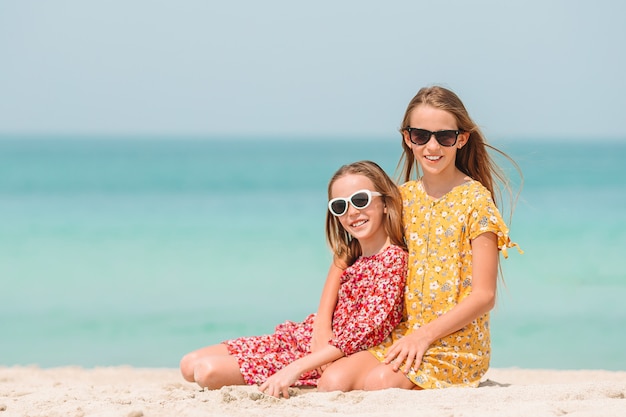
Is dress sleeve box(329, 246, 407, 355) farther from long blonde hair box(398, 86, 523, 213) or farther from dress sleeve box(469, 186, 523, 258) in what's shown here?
long blonde hair box(398, 86, 523, 213)

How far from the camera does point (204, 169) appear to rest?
113 feet

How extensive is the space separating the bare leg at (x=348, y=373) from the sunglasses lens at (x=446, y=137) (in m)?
0.98

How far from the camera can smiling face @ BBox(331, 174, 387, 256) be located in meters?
4.32

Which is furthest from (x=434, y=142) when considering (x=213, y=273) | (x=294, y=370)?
(x=213, y=273)

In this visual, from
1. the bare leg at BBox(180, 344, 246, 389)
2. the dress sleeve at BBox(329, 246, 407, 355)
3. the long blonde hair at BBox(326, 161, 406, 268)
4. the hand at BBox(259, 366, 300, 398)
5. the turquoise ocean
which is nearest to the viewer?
the hand at BBox(259, 366, 300, 398)

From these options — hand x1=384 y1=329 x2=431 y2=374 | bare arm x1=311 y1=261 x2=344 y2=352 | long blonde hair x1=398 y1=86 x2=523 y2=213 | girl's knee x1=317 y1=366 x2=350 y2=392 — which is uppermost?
long blonde hair x1=398 y1=86 x2=523 y2=213

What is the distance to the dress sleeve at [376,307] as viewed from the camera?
417cm

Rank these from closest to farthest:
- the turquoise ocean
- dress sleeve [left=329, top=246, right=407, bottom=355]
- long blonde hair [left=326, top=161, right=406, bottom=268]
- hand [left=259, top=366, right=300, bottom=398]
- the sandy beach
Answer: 1. the sandy beach
2. hand [left=259, top=366, right=300, bottom=398]
3. dress sleeve [left=329, top=246, right=407, bottom=355]
4. long blonde hair [left=326, top=161, right=406, bottom=268]
5. the turquoise ocean

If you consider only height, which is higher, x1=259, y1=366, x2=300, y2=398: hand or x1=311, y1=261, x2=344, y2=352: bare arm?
x1=311, y1=261, x2=344, y2=352: bare arm

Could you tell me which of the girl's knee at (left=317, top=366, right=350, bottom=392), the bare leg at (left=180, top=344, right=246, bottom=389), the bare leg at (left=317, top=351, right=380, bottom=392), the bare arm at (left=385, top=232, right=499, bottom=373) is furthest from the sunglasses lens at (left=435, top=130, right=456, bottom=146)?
the bare leg at (left=180, top=344, right=246, bottom=389)

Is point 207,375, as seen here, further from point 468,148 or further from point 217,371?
point 468,148

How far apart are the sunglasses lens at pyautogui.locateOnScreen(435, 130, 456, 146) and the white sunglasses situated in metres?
0.37

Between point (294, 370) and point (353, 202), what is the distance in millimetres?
788

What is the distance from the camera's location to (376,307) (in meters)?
4.18
